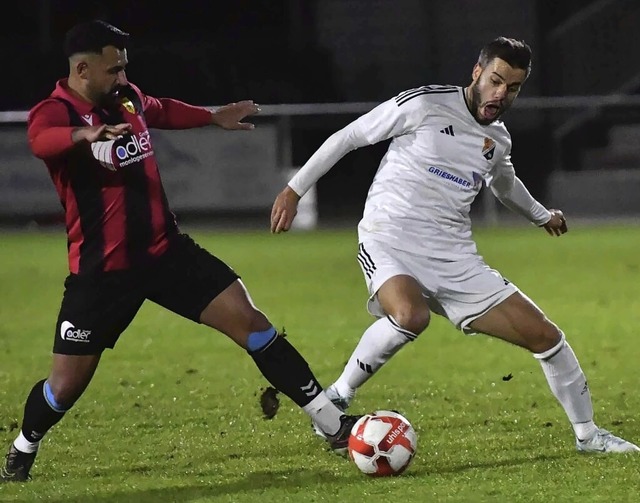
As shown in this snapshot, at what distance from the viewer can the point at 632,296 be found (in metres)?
11.1

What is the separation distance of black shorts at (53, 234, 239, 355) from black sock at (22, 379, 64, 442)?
216 millimetres

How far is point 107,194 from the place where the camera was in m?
5.14

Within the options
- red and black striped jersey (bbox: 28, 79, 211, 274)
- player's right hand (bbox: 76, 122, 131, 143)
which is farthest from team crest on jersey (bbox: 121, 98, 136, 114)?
player's right hand (bbox: 76, 122, 131, 143)

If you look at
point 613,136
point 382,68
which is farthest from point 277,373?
point 382,68

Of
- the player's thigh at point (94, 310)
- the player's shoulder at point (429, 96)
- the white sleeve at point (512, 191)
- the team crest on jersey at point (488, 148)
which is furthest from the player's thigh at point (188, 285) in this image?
the white sleeve at point (512, 191)

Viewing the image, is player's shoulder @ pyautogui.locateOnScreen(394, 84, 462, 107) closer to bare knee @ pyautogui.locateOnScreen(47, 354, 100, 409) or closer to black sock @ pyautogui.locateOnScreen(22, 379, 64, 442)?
bare knee @ pyautogui.locateOnScreen(47, 354, 100, 409)

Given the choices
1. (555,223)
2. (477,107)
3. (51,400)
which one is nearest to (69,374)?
(51,400)

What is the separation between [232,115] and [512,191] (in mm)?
1376

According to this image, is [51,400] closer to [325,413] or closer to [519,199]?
[325,413]

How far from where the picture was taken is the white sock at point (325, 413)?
17.4 ft

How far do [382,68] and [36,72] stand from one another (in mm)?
6514

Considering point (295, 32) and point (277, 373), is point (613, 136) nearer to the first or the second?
point (295, 32)

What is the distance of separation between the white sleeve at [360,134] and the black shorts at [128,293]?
21.0 inches

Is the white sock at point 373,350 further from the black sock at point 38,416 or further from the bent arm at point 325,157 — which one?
the black sock at point 38,416
